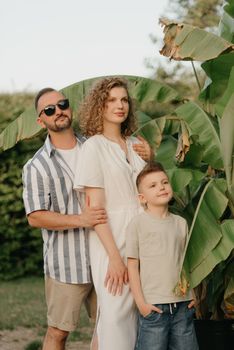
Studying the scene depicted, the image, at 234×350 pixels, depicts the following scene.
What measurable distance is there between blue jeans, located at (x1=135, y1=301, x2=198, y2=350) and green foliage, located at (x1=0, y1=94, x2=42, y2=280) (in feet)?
24.1

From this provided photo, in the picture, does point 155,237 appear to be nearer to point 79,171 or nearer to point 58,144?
point 79,171

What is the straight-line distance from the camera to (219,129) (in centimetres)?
584

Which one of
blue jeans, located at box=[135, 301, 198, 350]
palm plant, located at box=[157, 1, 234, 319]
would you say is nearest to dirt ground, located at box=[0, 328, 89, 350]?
palm plant, located at box=[157, 1, 234, 319]

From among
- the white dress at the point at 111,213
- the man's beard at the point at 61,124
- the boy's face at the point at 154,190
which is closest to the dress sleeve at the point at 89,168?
the white dress at the point at 111,213

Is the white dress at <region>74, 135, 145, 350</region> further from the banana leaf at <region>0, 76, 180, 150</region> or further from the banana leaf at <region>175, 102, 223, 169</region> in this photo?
the banana leaf at <region>0, 76, 180, 150</region>

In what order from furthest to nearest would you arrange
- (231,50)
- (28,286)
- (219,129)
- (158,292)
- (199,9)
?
(199,9), (28,286), (219,129), (231,50), (158,292)

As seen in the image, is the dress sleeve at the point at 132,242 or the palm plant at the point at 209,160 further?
the palm plant at the point at 209,160

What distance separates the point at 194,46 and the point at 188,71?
13086mm

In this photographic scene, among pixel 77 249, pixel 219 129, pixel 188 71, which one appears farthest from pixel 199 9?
pixel 77 249

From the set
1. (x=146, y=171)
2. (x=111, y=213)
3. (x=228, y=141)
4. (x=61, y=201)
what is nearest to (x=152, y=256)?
(x=111, y=213)

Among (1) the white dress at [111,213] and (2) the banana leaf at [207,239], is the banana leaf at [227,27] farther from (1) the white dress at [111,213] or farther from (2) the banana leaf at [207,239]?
(1) the white dress at [111,213]

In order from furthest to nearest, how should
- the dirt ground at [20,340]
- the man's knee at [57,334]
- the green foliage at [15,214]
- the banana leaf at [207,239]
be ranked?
the green foliage at [15,214]
the dirt ground at [20,340]
the man's knee at [57,334]
the banana leaf at [207,239]

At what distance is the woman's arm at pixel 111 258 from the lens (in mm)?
4539

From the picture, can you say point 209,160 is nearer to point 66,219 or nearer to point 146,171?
point 146,171
